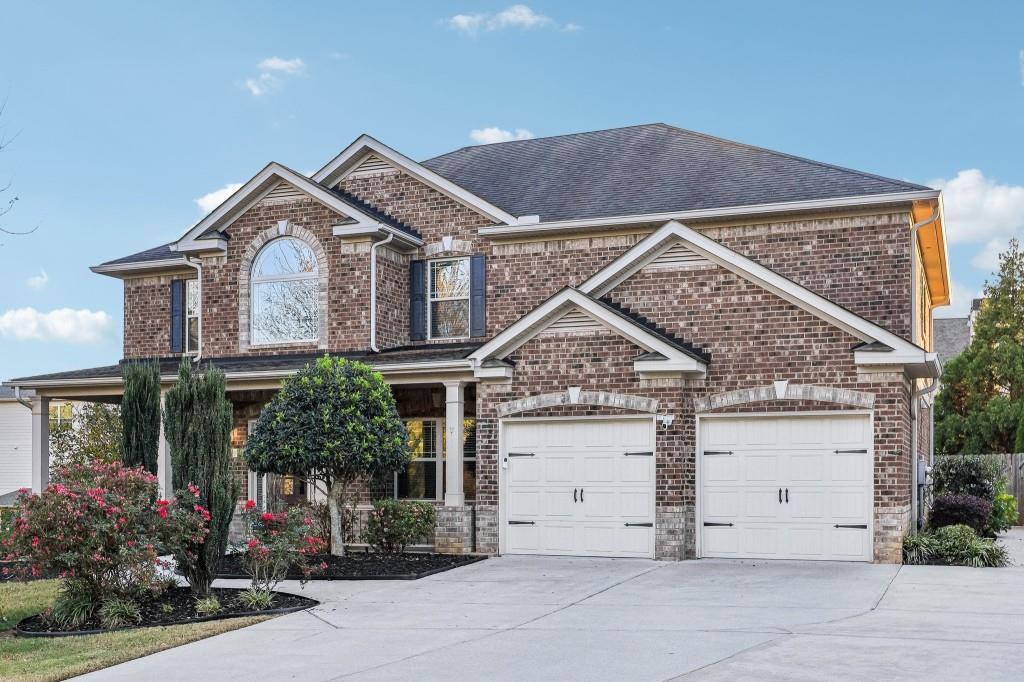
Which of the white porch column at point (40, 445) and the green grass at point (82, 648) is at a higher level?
the white porch column at point (40, 445)

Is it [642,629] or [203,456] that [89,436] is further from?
[642,629]

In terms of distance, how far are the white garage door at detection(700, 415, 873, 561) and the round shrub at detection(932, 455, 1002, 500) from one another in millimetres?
6757

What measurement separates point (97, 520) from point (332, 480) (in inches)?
207

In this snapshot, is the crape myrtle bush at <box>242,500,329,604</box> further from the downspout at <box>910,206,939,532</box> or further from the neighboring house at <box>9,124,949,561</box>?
the downspout at <box>910,206,939,532</box>

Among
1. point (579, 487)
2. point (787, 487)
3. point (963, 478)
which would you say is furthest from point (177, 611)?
point (963, 478)

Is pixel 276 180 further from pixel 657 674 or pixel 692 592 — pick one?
pixel 657 674

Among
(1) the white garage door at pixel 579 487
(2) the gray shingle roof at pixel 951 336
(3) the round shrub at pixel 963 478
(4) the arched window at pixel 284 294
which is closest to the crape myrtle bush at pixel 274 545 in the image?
(1) the white garage door at pixel 579 487

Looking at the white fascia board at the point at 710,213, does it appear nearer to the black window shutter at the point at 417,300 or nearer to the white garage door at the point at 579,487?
the black window shutter at the point at 417,300

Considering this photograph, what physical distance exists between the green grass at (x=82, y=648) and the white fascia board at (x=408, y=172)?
10.0 m

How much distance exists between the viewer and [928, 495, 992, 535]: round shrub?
18672 mm

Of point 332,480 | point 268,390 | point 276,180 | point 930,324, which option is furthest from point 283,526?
point 930,324

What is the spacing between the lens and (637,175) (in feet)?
71.7

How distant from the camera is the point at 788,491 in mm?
16375

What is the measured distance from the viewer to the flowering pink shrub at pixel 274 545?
1358 centimetres
